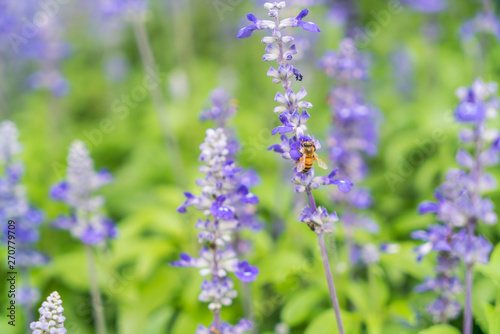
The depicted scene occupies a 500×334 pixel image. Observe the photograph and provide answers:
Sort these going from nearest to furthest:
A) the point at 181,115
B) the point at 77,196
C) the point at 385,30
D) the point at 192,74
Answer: the point at 77,196 < the point at 181,115 < the point at 192,74 < the point at 385,30

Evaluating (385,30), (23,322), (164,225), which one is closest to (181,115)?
(164,225)

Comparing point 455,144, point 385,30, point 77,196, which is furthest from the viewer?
point 385,30

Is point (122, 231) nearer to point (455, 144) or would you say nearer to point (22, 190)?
point (22, 190)

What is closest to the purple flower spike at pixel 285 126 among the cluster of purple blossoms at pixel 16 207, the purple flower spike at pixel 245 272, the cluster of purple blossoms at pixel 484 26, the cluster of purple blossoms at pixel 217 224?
the cluster of purple blossoms at pixel 217 224

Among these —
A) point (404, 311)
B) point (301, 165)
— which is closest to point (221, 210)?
point (301, 165)

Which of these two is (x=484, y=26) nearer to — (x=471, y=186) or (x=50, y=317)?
(x=471, y=186)

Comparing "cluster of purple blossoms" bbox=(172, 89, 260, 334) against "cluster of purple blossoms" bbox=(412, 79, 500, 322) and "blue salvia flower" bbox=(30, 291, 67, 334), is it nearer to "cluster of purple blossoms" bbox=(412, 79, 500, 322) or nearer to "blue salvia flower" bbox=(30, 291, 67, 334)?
"blue salvia flower" bbox=(30, 291, 67, 334)

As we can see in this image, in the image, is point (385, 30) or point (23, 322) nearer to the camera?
point (23, 322)
